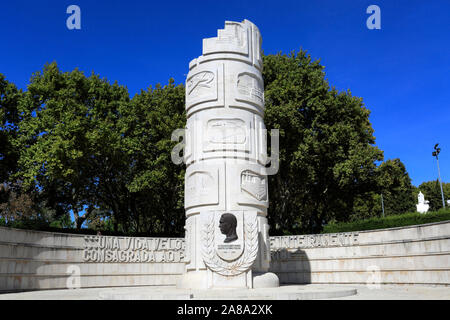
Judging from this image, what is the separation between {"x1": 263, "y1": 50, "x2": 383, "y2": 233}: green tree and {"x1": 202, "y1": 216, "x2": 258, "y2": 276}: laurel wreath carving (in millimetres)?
11386

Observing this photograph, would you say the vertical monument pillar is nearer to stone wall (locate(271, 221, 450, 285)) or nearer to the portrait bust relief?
the portrait bust relief

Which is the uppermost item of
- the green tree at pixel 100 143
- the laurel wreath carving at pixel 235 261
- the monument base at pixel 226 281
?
the green tree at pixel 100 143

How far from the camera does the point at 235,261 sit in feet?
44.6

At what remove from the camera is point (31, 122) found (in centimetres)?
2541

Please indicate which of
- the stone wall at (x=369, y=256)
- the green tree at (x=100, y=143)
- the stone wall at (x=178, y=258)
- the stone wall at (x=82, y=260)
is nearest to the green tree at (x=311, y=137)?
the stone wall at (x=369, y=256)

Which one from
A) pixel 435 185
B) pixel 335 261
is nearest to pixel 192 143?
pixel 335 261

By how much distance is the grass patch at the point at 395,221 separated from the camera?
19016mm

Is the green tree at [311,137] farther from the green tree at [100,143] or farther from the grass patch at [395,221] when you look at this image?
the green tree at [100,143]

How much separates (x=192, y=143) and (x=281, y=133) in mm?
11191

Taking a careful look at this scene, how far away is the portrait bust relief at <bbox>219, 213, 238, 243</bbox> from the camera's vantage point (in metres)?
13.6

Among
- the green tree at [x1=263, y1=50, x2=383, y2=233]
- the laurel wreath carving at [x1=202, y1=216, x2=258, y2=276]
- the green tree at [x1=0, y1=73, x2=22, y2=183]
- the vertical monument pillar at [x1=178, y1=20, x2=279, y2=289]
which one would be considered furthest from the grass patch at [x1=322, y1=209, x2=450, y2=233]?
the green tree at [x1=0, y1=73, x2=22, y2=183]

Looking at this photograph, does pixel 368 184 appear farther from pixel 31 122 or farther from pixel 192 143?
pixel 31 122

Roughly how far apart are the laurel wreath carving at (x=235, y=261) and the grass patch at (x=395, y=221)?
9936mm

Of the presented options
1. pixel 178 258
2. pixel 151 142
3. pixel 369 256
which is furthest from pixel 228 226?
pixel 151 142
